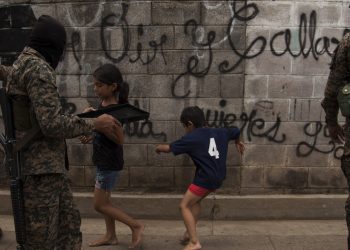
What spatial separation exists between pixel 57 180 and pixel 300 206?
2746 millimetres

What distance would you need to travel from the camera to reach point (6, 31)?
4.79 m

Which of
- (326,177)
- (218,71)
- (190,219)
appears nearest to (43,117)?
(190,219)

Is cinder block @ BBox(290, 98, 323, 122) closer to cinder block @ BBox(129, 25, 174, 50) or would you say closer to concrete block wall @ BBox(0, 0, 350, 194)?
concrete block wall @ BBox(0, 0, 350, 194)

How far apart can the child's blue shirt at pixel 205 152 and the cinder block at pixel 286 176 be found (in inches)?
46.4

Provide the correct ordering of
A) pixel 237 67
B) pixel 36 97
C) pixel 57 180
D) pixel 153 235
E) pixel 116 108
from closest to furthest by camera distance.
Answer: pixel 36 97, pixel 57 180, pixel 116 108, pixel 153 235, pixel 237 67

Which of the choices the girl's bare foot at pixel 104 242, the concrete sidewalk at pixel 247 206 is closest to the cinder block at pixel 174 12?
the concrete sidewalk at pixel 247 206

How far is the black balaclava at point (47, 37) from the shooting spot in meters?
2.75

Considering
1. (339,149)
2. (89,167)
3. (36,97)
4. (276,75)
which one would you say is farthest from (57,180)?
(339,149)

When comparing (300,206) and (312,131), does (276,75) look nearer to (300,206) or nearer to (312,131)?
(312,131)

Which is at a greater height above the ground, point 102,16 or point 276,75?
point 102,16

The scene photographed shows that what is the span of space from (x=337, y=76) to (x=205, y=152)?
117 centimetres

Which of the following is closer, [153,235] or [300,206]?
[153,235]

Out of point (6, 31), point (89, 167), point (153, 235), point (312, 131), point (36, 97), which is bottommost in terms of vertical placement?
point (153, 235)

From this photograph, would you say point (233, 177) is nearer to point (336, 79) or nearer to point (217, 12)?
point (217, 12)
